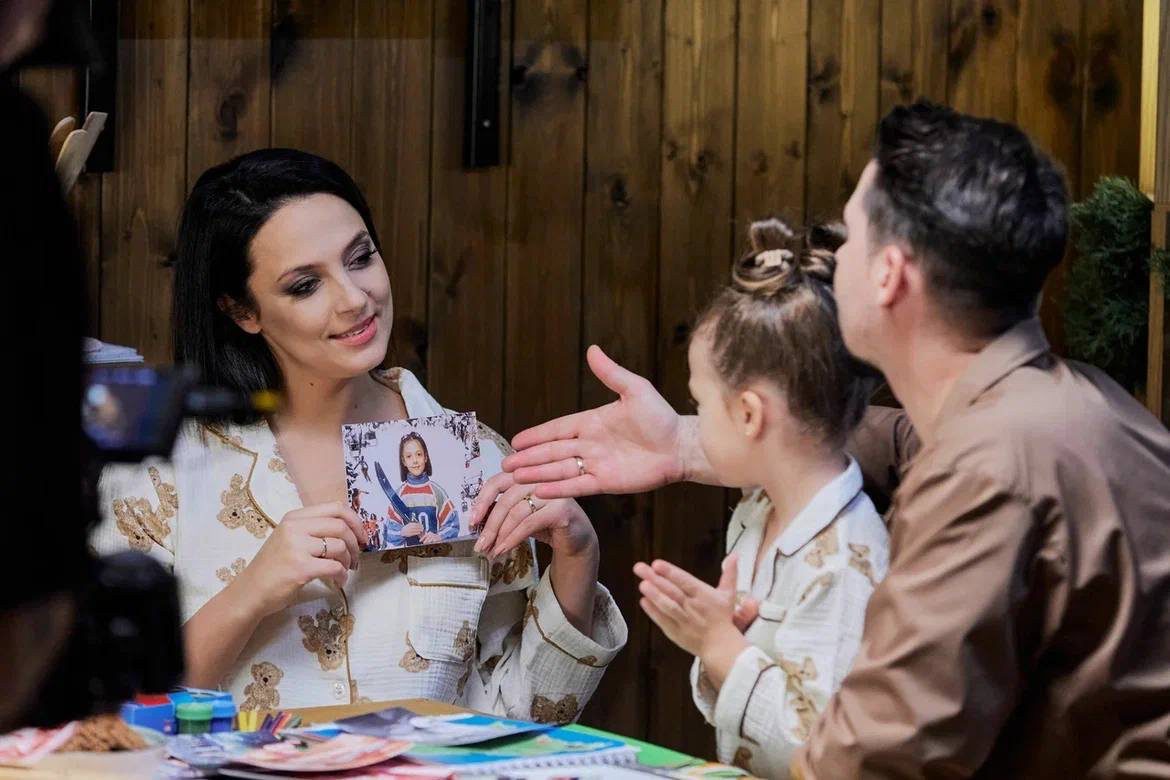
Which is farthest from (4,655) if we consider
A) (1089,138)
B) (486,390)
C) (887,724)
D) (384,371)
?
(1089,138)

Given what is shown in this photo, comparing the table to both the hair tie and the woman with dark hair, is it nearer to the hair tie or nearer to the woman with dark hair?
the woman with dark hair

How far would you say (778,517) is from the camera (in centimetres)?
183

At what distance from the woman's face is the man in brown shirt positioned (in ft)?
3.37

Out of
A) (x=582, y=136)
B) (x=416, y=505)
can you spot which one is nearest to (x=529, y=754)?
(x=416, y=505)

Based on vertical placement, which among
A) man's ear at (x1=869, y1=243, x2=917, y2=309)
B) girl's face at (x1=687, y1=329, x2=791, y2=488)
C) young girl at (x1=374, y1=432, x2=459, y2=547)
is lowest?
young girl at (x1=374, y1=432, x2=459, y2=547)

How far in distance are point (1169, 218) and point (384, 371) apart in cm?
141

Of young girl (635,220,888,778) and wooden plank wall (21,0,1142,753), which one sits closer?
young girl (635,220,888,778)

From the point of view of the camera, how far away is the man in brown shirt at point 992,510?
4.38ft

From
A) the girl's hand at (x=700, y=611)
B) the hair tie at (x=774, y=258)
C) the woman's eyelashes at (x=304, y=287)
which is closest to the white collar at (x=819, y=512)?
the girl's hand at (x=700, y=611)

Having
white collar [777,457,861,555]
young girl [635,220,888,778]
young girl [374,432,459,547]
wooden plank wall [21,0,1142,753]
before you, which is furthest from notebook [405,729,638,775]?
wooden plank wall [21,0,1142,753]

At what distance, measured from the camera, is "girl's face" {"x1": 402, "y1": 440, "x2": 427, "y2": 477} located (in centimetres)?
231

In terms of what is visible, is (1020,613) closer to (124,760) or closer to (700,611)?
(700,611)

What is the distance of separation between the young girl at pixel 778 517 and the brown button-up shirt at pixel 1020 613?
0.20 m

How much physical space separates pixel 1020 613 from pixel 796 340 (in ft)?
1.64
